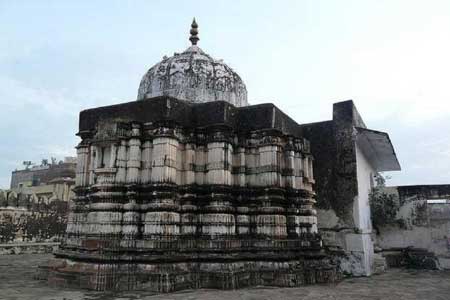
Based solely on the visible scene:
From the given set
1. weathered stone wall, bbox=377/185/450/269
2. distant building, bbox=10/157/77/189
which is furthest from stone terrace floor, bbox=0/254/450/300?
distant building, bbox=10/157/77/189

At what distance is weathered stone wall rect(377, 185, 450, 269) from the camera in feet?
50.8

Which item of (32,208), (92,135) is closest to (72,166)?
(32,208)

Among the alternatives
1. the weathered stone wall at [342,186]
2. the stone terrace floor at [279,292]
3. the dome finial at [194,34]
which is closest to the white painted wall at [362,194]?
the weathered stone wall at [342,186]

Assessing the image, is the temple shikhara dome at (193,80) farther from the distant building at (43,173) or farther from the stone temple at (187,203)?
the distant building at (43,173)

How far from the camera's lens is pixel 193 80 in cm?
1160

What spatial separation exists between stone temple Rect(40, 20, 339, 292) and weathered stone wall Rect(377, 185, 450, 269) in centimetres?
713

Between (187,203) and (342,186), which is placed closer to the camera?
(187,203)

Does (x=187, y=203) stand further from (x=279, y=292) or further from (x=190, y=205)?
(x=279, y=292)

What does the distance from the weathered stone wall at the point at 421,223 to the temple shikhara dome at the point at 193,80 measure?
8.54 metres

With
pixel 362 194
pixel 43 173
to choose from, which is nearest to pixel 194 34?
pixel 362 194

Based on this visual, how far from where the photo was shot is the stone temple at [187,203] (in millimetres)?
8453

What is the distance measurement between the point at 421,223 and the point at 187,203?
11129 mm

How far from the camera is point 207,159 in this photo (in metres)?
9.70

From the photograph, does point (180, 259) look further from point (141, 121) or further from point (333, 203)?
point (333, 203)
